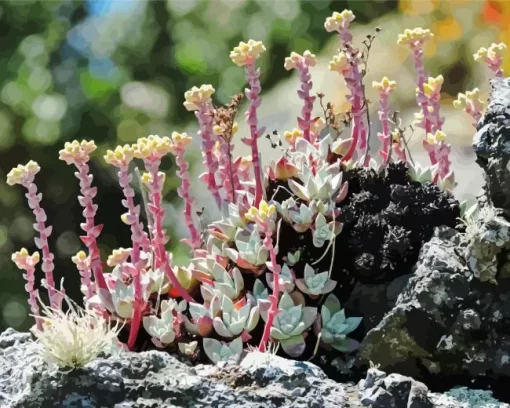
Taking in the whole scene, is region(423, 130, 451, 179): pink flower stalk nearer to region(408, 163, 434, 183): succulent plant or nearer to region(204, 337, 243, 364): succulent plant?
region(408, 163, 434, 183): succulent plant

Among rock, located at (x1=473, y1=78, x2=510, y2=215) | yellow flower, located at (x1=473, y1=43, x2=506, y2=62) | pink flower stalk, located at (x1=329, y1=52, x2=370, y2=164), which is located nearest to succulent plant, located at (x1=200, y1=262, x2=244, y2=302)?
pink flower stalk, located at (x1=329, y1=52, x2=370, y2=164)

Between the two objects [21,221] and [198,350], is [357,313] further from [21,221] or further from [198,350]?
[21,221]

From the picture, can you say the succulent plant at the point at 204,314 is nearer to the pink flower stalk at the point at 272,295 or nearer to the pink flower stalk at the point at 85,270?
the pink flower stalk at the point at 272,295

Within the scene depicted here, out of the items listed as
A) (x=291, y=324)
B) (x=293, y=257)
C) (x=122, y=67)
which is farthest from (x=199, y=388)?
(x=122, y=67)

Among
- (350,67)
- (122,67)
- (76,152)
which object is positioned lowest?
(76,152)

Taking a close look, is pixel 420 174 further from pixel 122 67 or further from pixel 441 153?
pixel 122 67

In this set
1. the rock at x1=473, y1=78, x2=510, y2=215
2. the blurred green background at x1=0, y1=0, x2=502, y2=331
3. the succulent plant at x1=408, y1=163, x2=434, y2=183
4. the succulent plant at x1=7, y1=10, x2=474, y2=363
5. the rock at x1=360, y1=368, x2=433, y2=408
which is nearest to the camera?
the rock at x1=360, y1=368, x2=433, y2=408

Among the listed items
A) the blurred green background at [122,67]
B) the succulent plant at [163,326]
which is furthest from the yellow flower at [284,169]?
the blurred green background at [122,67]
